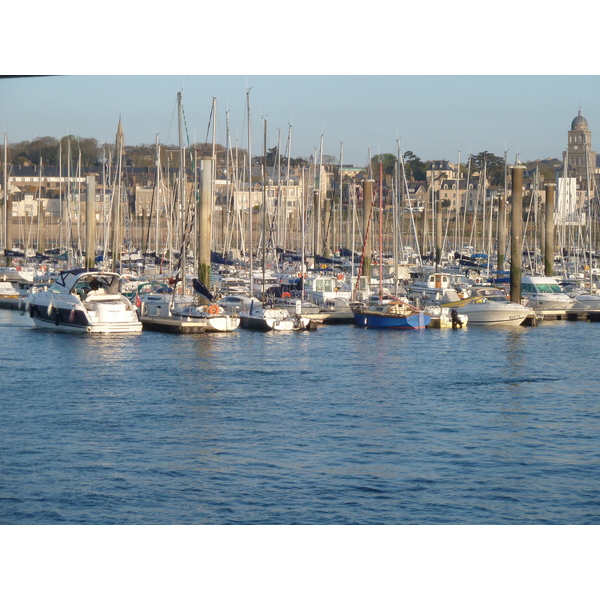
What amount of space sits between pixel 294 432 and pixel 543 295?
29786mm

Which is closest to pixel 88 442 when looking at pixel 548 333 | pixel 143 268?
pixel 548 333

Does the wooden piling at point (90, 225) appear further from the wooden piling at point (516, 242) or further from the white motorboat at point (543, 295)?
the white motorboat at point (543, 295)

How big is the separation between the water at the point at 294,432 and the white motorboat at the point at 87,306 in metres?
0.84

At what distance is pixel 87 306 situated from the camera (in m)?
40.4

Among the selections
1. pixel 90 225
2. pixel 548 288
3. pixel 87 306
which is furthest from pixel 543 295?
pixel 90 225

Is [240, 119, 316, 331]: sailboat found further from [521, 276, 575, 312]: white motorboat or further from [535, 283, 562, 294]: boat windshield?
[535, 283, 562, 294]: boat windshield

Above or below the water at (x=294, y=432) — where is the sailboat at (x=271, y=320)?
above

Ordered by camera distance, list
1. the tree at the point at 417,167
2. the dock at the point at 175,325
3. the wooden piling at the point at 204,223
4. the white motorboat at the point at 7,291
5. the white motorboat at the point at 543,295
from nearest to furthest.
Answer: the dock at the point at 175,325, the wooden piling at the point at 204,223, the white motorboat at the point at 543,295, the white motorboat at the point at 7,291, the tree at the point at 417,167

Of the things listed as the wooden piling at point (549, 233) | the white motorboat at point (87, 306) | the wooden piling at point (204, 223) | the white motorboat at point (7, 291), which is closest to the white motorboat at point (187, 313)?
the wooden piling at point (204, 223)

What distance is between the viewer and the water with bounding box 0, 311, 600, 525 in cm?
1744

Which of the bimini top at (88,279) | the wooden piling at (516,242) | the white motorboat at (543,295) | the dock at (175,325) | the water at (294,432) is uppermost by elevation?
the wooden piling at (516,242)

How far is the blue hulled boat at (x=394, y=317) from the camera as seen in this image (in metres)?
44.2

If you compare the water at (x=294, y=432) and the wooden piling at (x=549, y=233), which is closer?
the water at (x=294, y=432)

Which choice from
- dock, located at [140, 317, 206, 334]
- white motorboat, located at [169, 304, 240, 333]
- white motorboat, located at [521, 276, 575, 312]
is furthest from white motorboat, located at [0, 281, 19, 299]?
white motorboat, located at [521, 276, 575, 312]
